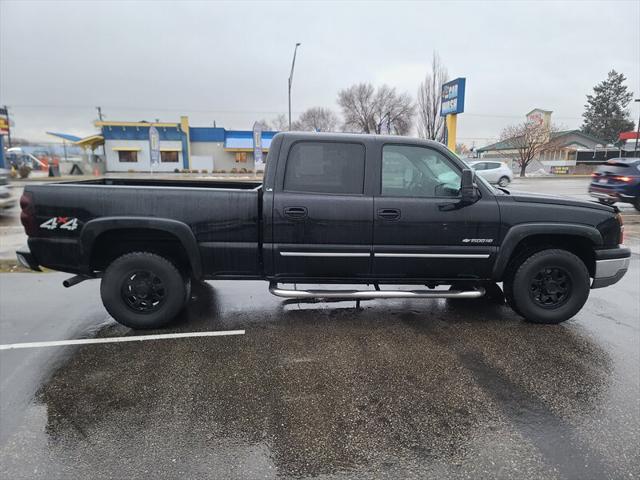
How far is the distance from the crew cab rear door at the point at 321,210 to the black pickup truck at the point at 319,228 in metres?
0.01

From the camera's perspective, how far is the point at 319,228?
4066mm

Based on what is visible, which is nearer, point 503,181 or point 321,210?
point 321,210

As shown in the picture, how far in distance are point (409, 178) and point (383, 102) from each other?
164 ft

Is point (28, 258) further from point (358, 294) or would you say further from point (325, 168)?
point (358, 294)

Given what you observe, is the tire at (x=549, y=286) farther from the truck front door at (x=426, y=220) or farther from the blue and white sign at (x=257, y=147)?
the blue and white sign at (x=257, y=147)

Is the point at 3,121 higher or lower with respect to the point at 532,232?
higher

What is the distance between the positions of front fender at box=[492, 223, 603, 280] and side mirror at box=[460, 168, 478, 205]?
0.52 m

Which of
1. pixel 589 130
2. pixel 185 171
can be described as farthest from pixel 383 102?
pixel 589 130

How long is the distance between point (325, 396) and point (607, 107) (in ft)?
293

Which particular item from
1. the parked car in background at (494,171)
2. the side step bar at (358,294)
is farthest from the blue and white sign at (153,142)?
the side step bar at (358,294)

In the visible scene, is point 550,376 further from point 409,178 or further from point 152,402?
point 152,402

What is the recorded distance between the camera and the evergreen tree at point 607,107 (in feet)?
232

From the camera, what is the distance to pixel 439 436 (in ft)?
8.73

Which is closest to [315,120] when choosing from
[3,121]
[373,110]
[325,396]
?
[373,110]
